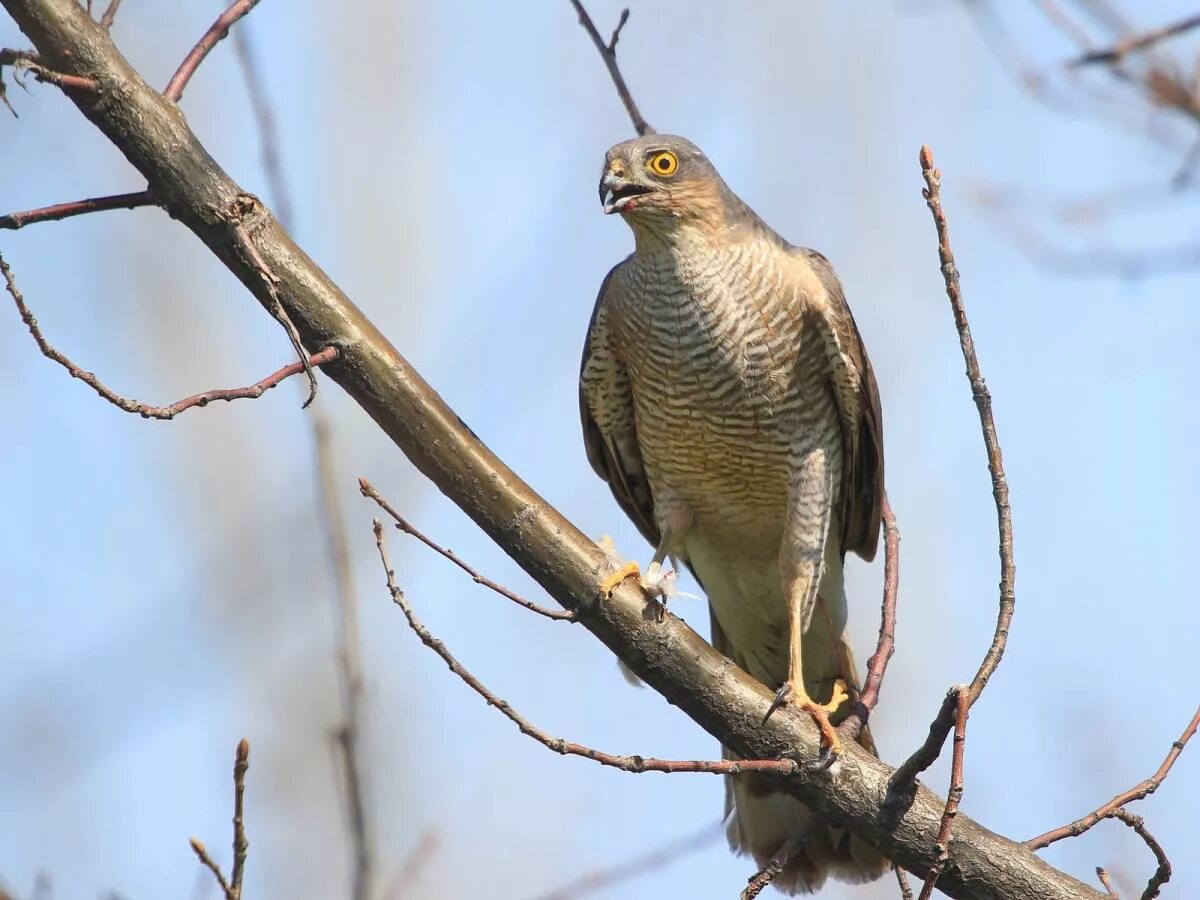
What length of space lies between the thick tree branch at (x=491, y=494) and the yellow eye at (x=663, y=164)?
1.89 m

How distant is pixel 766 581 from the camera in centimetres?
549

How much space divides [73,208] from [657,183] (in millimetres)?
2530

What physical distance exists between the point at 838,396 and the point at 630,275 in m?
0.95

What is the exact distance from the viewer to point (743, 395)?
5.03 metres

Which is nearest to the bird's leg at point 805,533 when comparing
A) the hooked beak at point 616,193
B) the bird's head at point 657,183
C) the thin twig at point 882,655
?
the thin twig at point 882,655

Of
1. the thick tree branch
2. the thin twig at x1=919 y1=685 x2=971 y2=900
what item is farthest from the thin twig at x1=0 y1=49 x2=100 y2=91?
the thin twig at x1=919 y1=685 x2=971 y2=900

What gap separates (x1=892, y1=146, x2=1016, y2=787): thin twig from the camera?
122 inches

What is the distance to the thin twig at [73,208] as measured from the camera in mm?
2854

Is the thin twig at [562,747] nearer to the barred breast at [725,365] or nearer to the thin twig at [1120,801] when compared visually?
the thin twig at [1120,801]

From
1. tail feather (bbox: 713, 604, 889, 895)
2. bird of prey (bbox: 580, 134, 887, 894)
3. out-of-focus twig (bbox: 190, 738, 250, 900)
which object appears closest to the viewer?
out-of-focus twig (bbox: 190, 738, 250, 900)

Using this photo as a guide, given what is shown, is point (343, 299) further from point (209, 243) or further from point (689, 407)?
point (689, 407)

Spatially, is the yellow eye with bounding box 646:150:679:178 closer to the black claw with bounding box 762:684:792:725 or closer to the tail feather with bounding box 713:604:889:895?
the tail feather with bounding box 713:604:889:895

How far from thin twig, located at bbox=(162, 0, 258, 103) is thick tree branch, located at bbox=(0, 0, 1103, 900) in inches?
3.0

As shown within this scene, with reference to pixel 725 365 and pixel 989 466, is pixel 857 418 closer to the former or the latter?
pixel 725 365
